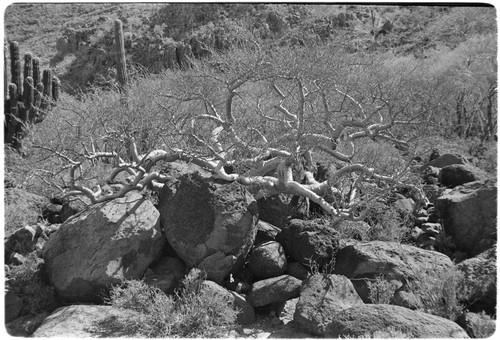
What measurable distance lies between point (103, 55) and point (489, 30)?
611 inches

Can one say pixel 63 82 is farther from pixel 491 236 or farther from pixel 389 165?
pixel 491 236

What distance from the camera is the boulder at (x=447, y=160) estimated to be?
11.2m

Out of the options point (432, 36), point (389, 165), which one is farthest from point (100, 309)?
point (432, 36)

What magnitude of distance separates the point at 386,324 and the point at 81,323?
2.85 meters

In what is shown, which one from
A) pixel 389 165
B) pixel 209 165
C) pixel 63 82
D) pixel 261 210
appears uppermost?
pixel 209 165

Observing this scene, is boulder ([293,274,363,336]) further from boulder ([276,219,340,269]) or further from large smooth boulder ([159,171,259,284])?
large smooth boulder ([159,171,259,284])

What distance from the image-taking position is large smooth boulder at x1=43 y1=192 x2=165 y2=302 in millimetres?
6367

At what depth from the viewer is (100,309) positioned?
6043mm

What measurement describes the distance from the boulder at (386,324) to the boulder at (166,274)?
A: 6.26 ft

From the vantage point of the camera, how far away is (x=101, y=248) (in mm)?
6461

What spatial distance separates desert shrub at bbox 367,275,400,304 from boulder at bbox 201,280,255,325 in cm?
125

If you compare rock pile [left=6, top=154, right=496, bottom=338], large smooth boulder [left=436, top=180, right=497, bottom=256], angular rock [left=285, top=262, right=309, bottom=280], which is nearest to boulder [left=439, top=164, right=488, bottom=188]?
large smooth boulder [left=436, top=180, right=497, bottom=256]

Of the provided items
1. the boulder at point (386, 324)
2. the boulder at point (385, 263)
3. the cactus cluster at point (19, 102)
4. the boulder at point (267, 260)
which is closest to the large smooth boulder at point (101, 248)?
the boulder at point (267, 260)

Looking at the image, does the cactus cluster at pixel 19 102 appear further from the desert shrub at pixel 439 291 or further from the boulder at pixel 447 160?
the desert shrub at pixel 439 291
